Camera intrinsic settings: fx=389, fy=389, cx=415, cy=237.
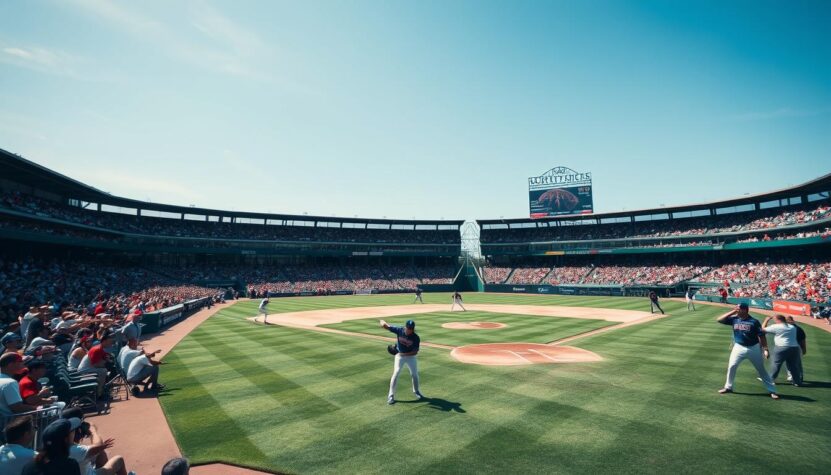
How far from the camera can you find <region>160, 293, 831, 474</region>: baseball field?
6594mm

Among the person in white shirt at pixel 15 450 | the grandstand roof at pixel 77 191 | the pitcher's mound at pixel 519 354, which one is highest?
the grandstand roof at pixel 77 191

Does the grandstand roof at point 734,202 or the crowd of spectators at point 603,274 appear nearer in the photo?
the grandstand roof at point 734,202

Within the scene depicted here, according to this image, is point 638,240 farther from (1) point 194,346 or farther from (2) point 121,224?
(2) point 121,224

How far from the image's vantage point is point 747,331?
30.0ft

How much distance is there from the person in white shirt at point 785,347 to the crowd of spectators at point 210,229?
158 feet

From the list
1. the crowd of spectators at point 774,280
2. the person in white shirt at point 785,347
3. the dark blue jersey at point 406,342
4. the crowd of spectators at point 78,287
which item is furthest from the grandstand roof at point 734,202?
the crowd of spectators at point 78,287

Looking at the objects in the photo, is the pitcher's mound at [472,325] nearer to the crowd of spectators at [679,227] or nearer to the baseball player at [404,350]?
the baseball player at [404,350]

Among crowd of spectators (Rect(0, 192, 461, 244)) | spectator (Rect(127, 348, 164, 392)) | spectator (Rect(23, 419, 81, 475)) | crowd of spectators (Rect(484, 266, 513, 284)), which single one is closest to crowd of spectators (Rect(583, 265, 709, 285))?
crowd of spectators (Rect(484, 266, 513, 284))

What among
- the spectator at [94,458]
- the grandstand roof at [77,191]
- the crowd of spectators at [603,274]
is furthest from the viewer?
the crowd of spectators at [603,274]

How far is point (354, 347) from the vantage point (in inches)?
653

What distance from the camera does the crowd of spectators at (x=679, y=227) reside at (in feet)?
145

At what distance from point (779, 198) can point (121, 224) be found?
85.5 meters

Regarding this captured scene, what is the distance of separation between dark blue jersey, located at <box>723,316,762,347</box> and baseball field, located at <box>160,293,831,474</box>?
4.54 ft

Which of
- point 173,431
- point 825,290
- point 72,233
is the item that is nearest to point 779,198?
point 825,290
